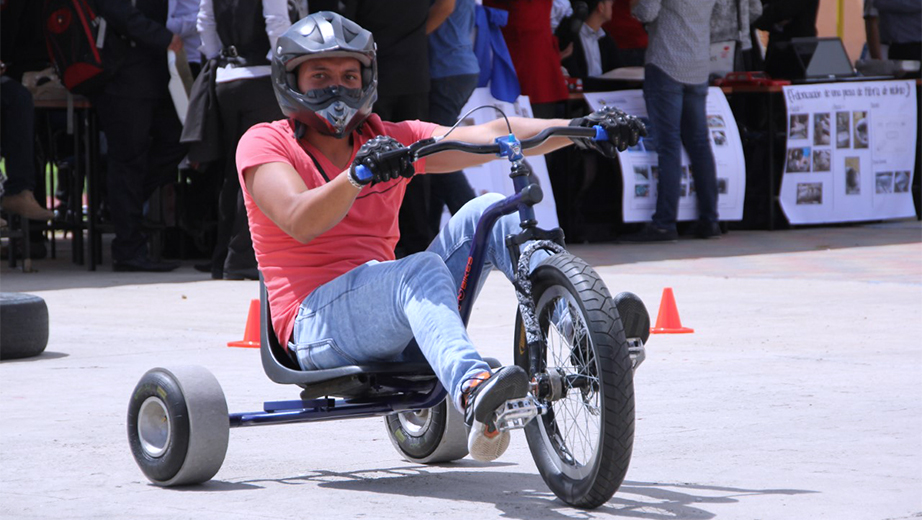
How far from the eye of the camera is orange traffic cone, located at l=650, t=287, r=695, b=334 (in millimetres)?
7168

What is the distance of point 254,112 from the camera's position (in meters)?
9.14

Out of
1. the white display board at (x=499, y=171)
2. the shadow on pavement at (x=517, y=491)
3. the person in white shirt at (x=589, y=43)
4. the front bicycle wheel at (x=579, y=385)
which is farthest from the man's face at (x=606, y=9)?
the front bicycle wheel at (x=579, y=385)

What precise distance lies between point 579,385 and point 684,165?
889 centimetres

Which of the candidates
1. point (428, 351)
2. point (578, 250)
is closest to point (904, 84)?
point (578, 250)

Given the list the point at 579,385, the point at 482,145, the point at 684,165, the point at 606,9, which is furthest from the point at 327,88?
the point at 606,9

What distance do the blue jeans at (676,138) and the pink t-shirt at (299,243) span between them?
25.4 ft

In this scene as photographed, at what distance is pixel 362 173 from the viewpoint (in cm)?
371

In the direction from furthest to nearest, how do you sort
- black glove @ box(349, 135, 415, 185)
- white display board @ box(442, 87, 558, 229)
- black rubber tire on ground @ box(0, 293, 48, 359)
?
1. white display board @ box(442, 87, 558, 229)
2. black rubber tire on ground @ box(0, 293, 48, 359)
3. black glove @ box(349, 135, 415, 185)

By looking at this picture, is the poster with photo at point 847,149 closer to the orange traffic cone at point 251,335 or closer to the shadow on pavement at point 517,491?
the orange traffic cone at point 251,335

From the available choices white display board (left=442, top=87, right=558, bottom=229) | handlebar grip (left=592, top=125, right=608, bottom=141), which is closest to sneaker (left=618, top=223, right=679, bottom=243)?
white display board (left=442, top=87, right=558, bottom=229)

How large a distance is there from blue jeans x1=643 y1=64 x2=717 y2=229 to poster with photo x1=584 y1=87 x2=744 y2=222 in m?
0.13

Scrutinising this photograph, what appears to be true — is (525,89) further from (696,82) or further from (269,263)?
(269,263)

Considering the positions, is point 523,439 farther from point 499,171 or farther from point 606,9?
point 606,9

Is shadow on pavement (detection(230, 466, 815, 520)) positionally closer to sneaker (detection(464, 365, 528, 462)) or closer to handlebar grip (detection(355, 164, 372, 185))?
sneaker (detection(464, 365, 528, 462))
